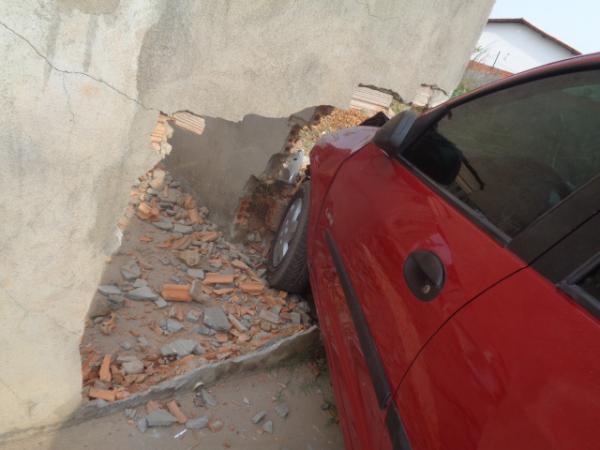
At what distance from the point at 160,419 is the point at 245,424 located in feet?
1.53

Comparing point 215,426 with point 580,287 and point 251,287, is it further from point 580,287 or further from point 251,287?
point 580,287

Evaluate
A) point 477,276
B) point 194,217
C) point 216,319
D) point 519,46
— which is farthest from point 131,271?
point 519,46

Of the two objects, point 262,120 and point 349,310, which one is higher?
point 262,120

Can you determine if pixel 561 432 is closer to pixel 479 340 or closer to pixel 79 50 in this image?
pixel 479 340

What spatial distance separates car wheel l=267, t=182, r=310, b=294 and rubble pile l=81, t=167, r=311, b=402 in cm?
14

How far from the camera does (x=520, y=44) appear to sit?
26766 millimetres

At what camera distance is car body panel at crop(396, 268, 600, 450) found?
3.47ft

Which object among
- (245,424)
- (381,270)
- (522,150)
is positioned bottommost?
(245,424)

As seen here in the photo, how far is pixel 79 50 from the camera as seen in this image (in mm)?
1487

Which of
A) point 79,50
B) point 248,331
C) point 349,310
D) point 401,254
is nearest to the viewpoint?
point 79,50

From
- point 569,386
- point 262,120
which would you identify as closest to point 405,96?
point 262,120

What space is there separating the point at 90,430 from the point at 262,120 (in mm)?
2435

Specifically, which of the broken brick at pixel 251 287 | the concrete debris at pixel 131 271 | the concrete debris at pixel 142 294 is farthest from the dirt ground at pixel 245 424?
the concrete debris at pixel 131 271

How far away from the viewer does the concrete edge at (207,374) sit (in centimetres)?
215
